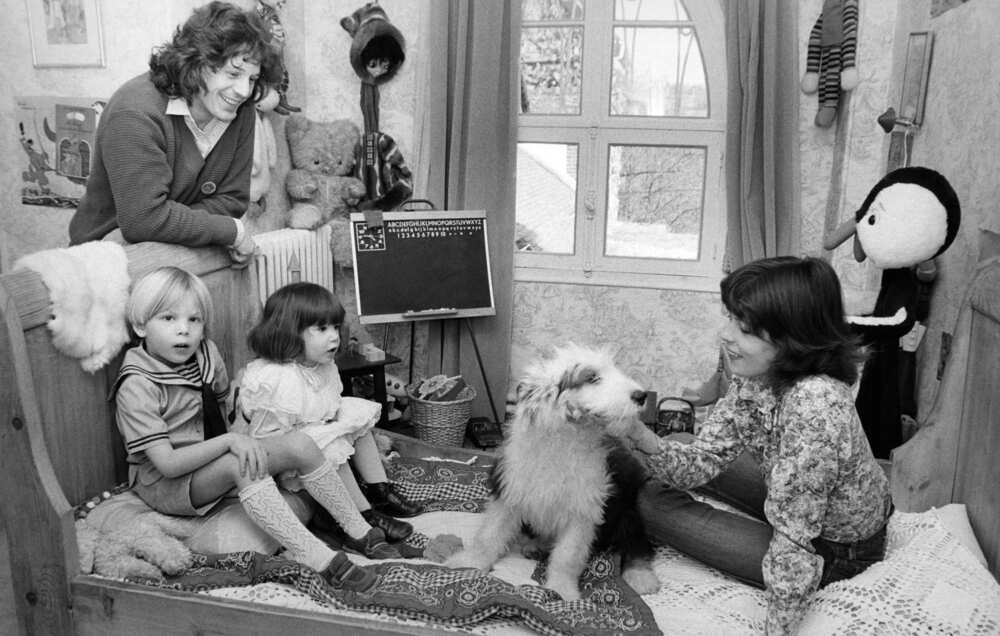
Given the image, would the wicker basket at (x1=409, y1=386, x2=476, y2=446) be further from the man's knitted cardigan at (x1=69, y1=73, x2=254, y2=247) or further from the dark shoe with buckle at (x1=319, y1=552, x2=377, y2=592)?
the dark shoe with buckle at (x1=319, y1=552, x2=377, y2=592)

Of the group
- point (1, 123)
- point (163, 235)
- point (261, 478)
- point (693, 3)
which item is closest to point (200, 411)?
point (261, 478)

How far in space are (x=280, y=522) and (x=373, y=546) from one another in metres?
0.27

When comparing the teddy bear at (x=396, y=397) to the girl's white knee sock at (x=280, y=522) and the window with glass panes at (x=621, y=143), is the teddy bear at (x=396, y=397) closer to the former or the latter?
the window with glass panes at (x=621, y=143)

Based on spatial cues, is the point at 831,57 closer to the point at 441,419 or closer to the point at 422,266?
the point at 422,266

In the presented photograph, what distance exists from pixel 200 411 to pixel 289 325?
0.30 m

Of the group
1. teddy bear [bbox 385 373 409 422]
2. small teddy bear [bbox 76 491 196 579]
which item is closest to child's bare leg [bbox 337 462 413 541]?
small teddy bear [bbox 76 491 196 579]

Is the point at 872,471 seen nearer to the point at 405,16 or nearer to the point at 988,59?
the point at 988,59

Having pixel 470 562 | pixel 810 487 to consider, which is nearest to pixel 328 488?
pixel 470 562

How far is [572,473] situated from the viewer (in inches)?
66.6

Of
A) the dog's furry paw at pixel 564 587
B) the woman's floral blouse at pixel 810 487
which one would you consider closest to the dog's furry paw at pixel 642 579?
the dog's furry paw at pixel 564 587

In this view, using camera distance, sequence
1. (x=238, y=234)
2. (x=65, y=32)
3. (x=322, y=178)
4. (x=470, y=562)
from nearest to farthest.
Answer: (x=470, y=562)
(x=238, y=234)
(x=65, y=32)
(x=322, y=178)

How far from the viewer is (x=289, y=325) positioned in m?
1.92

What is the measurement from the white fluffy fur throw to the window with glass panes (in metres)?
2.15

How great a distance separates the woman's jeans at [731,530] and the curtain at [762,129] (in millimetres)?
1482
